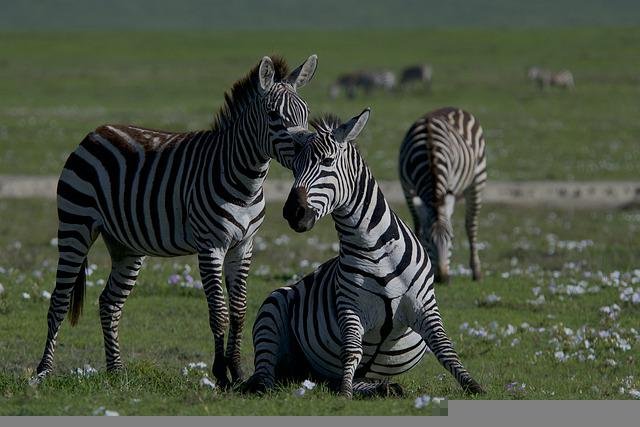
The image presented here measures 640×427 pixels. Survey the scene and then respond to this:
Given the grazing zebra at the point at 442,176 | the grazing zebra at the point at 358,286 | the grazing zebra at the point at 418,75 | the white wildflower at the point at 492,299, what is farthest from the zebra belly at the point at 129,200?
the grazing zebra at the point at 418,75

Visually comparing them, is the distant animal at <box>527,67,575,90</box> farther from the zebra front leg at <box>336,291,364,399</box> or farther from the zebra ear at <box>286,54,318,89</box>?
the zebra front leg at <box>336,291,364,399</box>

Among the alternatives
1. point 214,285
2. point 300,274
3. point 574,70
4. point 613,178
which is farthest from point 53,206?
point 574,70

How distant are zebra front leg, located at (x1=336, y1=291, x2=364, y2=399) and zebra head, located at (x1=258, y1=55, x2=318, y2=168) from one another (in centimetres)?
109

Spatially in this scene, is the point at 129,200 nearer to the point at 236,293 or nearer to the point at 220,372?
the point at 236,293

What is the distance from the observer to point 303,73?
8.98 meters

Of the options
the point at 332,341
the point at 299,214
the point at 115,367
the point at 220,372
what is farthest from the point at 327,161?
the point at 115,367

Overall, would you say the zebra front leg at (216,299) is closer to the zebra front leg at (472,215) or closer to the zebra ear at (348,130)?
the zebra ear at (348,130)

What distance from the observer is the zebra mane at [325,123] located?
301 inches

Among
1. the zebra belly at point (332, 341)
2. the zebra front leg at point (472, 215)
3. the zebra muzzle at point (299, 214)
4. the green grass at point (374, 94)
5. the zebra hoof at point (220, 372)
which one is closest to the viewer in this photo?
the zebra muzzle at point (299, 214)

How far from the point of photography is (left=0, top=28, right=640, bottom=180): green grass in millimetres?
31234

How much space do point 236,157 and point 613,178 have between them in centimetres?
1956

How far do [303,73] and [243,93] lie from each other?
0.47 metres

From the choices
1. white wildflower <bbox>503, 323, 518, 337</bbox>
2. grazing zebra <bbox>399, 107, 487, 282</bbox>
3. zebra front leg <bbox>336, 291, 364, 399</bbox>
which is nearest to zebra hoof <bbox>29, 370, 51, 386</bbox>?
zebra front leg <bbox>336, 291, 364, 399</bbox>

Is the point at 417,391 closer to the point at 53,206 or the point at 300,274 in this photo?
the point at 300,274
